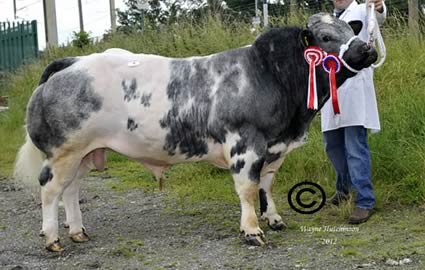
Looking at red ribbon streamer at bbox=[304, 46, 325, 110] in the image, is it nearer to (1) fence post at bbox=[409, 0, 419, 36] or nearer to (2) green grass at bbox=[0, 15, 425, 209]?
(2) green grass at bbox=[0, 15, 425, 209]

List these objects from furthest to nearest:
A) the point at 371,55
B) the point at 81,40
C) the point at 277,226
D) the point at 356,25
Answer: the point at 81,40
the point at 277,226
the point at 356,25
the point at 371,55

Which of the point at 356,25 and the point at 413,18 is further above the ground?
the point at 413,18

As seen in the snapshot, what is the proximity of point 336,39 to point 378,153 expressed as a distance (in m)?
1.87

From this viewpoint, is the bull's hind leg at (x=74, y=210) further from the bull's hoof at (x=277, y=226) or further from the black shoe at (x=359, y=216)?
the black shoe at (x=359, y=216)

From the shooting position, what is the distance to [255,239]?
17.5 ft

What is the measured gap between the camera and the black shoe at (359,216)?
5.82 m

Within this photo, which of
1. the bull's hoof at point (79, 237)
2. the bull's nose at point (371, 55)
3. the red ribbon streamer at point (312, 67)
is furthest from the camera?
the bull's hoof at point (79, 237)

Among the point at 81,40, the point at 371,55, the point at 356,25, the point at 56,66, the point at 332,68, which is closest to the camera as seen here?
the point at 371,55

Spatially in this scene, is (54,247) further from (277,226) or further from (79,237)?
(277,226)

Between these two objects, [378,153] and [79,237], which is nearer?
[79,237]

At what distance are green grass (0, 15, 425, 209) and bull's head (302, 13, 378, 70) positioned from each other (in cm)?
158

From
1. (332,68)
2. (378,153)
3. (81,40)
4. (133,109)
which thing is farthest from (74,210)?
(81,40)

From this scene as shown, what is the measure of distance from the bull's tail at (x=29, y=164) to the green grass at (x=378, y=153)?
5.97 ft

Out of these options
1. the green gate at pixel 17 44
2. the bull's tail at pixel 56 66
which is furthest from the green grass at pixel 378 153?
the green gate at pixel 17 44
